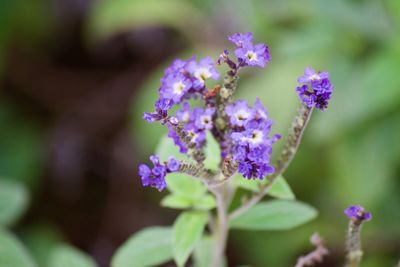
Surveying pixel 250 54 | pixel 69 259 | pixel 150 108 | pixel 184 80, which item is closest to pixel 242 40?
pixel 250 54

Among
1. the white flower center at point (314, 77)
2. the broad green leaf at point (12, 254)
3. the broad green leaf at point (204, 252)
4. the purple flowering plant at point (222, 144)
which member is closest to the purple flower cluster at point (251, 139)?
the purple flowering plant at point (222, 144)

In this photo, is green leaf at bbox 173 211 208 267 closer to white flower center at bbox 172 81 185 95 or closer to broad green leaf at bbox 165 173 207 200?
broad green leaf at bbox 165 173 207 200

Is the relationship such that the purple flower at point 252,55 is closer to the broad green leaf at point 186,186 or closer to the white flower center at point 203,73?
the white flower center at point 203,73

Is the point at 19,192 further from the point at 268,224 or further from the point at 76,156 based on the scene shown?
the point at 76,156

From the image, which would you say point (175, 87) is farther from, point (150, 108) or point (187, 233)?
point (150, 108)

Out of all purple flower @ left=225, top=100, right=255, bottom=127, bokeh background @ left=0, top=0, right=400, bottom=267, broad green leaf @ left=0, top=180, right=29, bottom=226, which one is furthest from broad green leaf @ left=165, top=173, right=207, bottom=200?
bokeh background @ left=0, top=0, right=400, bottom=267
